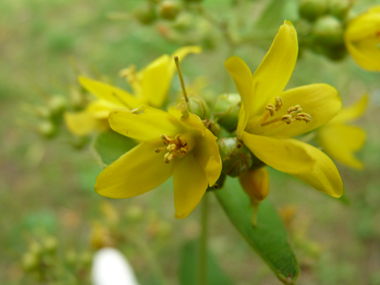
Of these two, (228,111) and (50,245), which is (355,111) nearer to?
(228,111)

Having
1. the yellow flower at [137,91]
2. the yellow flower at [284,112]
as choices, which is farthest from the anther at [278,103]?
the yellow flower at [137,91]

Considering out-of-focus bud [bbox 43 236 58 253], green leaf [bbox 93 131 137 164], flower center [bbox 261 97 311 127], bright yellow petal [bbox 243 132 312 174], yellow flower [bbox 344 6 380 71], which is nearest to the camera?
bright yellow petal [bbox 243 132 312 174]

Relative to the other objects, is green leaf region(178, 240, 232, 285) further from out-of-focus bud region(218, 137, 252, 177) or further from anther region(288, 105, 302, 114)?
anther region(288, 105, 302, 114)

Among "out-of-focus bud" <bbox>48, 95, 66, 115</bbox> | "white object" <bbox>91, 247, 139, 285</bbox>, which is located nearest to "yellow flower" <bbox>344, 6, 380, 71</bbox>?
"out-of-focus bud" <bbox>48, 95, 66, 115</bbox>

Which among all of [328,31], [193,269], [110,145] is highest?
[328,31]

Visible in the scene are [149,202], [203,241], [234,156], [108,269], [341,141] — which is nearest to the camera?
[234,156]

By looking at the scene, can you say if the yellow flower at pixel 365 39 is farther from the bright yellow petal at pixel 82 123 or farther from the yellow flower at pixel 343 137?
the bright yellow petal at pixel 82 123

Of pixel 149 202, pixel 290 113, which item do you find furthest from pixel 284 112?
pixel 149 202
